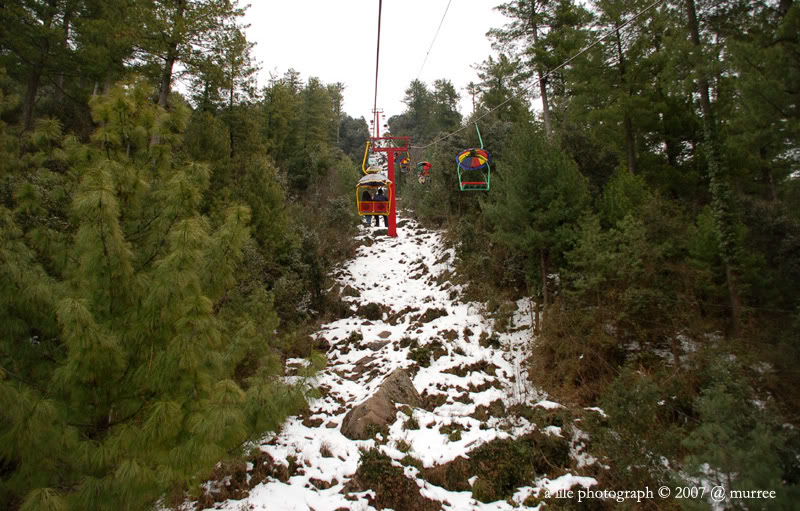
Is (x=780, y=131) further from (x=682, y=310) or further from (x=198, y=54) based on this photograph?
(x=198, y=54)

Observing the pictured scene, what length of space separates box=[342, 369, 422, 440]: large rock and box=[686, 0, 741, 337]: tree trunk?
7040mm

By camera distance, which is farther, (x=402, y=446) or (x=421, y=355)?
(x=421, y=355)

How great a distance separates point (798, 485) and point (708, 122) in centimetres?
886

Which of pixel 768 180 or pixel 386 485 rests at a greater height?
pixel 768 180

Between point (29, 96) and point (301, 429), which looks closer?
point (301, 429)

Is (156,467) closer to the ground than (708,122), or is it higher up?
closer to the ground

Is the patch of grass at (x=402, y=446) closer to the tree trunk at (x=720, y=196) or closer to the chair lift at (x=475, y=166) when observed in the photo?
the tree trunk at (x=720, y=196)

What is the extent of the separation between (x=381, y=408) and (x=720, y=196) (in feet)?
30.6

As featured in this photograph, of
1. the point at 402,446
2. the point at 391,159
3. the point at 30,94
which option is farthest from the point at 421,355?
the point at 30,94

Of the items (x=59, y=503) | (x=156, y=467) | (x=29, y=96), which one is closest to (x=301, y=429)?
(x=156, y=467)

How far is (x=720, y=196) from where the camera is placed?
8719 millimetres

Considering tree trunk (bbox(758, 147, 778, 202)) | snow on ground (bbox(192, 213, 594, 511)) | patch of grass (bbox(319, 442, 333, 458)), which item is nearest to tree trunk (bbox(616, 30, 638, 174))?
tree trunk (bbox(758, 147, 778, 202))

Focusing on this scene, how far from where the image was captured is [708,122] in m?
9.09

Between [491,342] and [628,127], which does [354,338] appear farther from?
[628,127]
